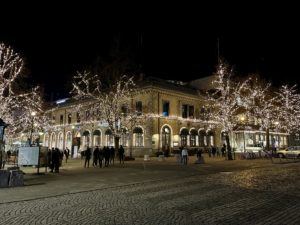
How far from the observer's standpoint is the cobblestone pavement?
7688mm

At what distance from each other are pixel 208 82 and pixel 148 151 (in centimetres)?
2161

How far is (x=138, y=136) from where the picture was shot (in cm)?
4259

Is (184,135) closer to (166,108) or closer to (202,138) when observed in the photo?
(202,138)

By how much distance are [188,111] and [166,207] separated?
38.8 meters

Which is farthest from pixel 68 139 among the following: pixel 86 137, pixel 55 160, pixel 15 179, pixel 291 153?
pixel 15 179

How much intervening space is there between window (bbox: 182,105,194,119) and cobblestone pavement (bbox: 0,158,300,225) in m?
33.9

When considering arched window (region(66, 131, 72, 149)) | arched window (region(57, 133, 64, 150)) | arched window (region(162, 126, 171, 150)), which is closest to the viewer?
arched window (region(162, 126, 171, 150))

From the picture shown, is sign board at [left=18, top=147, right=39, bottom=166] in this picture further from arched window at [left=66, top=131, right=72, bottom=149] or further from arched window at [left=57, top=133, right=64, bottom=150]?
arched window at [left=57, top=133, right=64, bottom=150]

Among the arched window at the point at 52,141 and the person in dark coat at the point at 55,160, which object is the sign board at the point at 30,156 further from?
the arched window at the point at 52,141

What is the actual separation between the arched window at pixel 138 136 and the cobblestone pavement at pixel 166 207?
28937mm

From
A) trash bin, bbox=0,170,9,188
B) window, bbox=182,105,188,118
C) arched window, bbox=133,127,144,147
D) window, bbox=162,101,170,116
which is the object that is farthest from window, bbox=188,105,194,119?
trash bin, bbox=0,170,9,188

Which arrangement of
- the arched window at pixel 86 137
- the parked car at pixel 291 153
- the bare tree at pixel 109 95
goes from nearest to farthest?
the bare tree at pixel 109 95 < the parked car at pixel 291 153 < the arched window at pixel 86 137

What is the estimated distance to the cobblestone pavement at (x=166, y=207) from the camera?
7.69 meters

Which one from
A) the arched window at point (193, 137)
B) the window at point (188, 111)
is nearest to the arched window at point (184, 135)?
the arched window at point (193, 137)
